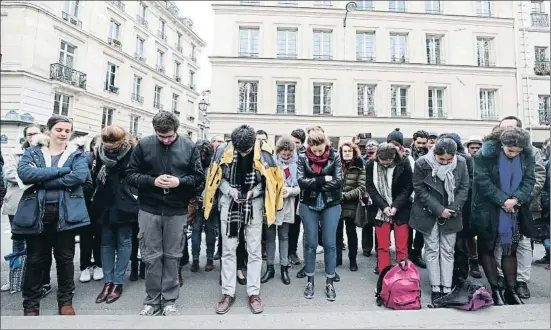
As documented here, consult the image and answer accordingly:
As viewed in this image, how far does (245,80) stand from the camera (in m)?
16.7

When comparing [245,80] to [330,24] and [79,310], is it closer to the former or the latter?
[330,24]

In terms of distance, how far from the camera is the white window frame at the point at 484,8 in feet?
59.9

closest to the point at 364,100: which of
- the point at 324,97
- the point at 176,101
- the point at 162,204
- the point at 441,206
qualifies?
the point at 324,97

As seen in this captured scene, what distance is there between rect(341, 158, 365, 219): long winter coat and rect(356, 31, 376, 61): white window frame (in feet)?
49.3

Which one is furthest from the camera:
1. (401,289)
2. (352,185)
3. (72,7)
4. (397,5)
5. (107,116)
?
(397,5)

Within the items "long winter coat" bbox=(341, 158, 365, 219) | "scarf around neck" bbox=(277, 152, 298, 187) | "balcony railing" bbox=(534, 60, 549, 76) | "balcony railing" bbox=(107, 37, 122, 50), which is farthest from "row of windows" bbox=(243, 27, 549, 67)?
"scarf around neck" bbox=(277, 152, 298, 187)

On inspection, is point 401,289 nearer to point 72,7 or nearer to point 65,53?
point 65,53

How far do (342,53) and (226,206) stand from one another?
1633 centimetres

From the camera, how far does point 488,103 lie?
701 inches

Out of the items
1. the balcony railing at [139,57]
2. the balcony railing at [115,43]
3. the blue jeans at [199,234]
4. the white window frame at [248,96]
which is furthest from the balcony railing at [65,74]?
the blue jeans at [199,234]

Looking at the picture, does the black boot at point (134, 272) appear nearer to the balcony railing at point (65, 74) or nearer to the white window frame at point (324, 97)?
the balcony railing at point (65, 74)

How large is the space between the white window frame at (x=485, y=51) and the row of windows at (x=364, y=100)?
1872 millimetres

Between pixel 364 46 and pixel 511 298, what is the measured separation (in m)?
17.0

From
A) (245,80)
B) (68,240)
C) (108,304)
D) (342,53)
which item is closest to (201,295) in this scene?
(108,304)
